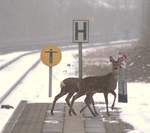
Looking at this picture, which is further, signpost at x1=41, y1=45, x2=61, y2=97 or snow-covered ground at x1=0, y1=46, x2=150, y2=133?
signpost at x1=41, y1=45, x2=61, y2=97

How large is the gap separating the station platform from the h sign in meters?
1.63

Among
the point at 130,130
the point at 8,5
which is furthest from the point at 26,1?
the point at 130,130

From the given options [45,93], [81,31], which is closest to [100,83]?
[81,31]

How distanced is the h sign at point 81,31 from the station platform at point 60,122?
1.63 m

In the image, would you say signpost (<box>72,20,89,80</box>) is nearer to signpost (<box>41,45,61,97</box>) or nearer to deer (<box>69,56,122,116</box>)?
deer (<box>69,56,122,116</box>)

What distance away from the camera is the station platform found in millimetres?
12070

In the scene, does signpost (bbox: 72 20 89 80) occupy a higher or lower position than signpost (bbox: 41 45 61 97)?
higher

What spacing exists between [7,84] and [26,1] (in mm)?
87547

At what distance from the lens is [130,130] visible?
1188 centimetres

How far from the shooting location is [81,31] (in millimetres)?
15188

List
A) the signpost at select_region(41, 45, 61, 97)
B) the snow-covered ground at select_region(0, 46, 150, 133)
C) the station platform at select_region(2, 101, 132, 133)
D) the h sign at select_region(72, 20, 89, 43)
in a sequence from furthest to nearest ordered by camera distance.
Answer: the signpost at select_region(41, 45, 61, 97), the h sign at select_region(72, 20, 89, 43), the snow-covered ground at select_region(0, 46, 150, 133), the station platform at select_region(2, 101, 132, 133)

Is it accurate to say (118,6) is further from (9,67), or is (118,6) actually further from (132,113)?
(132,113)

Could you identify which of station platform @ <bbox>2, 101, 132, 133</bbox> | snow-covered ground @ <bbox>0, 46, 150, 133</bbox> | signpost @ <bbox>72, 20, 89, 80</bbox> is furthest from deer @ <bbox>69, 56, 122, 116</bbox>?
signpost @ <bbox>72, 20, 89, 80</bbox>

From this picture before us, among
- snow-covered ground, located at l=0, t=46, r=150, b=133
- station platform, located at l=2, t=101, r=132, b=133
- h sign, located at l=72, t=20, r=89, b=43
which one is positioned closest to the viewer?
station platform, located at l=2, t=101, r=132, b=133
